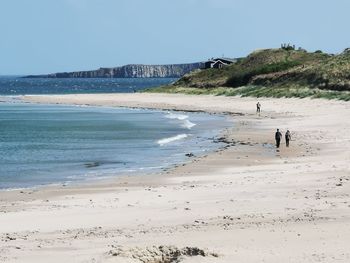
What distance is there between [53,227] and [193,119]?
41.9 meters

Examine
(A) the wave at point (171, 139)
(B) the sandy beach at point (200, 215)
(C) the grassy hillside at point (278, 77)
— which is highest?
(C) the grassy hillside at point (278, 77)

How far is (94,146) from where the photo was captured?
3572cm

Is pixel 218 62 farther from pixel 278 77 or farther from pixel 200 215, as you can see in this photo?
pixel 200 215

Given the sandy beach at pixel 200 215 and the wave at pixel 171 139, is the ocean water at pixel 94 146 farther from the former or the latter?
the sandy beach at pixel 200 215

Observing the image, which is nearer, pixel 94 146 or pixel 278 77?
pixel 94 146

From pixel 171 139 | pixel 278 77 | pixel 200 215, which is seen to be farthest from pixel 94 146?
pixel 278 77

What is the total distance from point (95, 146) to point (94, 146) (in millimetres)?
63

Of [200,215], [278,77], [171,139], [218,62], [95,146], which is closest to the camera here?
[200,215]

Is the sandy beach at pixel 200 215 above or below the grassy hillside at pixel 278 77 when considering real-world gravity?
below

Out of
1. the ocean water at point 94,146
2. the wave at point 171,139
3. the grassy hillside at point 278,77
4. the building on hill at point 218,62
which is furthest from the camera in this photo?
the building on hill at point 218,62

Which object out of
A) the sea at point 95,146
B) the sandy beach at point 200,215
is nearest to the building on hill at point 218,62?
the sea at point 95,146

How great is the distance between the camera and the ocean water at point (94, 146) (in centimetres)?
2510

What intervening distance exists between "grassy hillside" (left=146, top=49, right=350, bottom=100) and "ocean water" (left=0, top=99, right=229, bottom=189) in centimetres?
1762

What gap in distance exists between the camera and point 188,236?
1257cm
